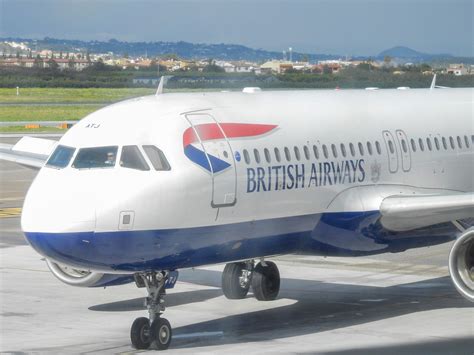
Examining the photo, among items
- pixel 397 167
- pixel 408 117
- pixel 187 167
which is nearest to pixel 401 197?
pixel 397 167

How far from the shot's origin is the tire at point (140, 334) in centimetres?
1769

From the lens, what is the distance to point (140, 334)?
1769 centimetres

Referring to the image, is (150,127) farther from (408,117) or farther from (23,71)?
(23,71)

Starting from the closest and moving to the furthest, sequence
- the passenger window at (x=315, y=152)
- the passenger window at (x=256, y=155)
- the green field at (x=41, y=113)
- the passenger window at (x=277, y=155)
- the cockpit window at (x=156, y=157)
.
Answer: the cockpit window at (x=156, y=157), the passenger window at (x=256, y=155), the passenger window at (x=277, y=155), the passenger window at (x=315, y=152), the green field at (x=41, y=113)

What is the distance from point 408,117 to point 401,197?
239cm

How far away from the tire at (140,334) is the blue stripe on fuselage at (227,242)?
2.75 ft

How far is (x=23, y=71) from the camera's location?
239ft

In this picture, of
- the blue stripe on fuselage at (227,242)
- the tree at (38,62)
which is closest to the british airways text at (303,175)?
the blue stripe on fuselage at (227,242)

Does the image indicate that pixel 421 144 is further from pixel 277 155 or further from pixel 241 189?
pixel 241 189

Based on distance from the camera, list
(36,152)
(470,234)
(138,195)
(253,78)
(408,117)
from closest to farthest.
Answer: (138,195) < (470,234) < (408,117) < (36,152) < (253,78)

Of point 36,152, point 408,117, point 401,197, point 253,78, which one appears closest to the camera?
point 401,197

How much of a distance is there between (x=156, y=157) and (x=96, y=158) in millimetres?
882

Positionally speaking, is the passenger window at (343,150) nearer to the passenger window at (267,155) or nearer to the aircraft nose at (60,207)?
the passenger window at (267,155)

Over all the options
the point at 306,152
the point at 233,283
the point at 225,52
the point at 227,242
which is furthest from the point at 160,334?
the point at 225,52
